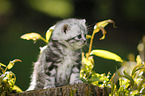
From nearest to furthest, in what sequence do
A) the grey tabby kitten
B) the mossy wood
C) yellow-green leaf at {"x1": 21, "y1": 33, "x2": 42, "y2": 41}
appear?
the mossy wood → the grey tabby kitten → yellow-green leaf at {"x1": 21, "y1": 33, "x2": 42, "y2": 41}

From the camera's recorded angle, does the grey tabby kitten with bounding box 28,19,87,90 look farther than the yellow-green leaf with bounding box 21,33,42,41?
No

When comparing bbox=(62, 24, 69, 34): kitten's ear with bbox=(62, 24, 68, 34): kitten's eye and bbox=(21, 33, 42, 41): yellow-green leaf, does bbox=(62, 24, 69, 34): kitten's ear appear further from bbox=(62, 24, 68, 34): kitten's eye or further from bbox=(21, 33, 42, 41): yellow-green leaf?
bbox=(21, 33, 42, 41): yellow-green leaf

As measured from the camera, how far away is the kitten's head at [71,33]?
112 cm

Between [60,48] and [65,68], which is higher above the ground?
[60,48]

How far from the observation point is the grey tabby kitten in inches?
44.8

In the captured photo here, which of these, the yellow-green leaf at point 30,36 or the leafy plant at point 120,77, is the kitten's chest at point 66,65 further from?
the yellow-green leaf at point 30,36

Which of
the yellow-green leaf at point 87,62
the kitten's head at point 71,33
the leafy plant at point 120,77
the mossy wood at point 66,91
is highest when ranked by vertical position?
the kitten's head at point 71,33

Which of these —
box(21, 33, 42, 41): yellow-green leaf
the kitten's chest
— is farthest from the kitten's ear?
box(21, 33, 42, 41): yellow-green leaf

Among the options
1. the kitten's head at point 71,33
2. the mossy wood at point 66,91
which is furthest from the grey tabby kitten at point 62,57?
the mossy wood at point 66,91

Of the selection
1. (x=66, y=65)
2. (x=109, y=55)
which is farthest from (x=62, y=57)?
(x=109, y=55)

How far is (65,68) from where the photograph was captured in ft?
4.00

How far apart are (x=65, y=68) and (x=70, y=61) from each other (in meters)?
0.05

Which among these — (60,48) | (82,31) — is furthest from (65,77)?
(82,31)

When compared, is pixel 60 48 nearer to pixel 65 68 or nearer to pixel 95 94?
pixel 65 68
